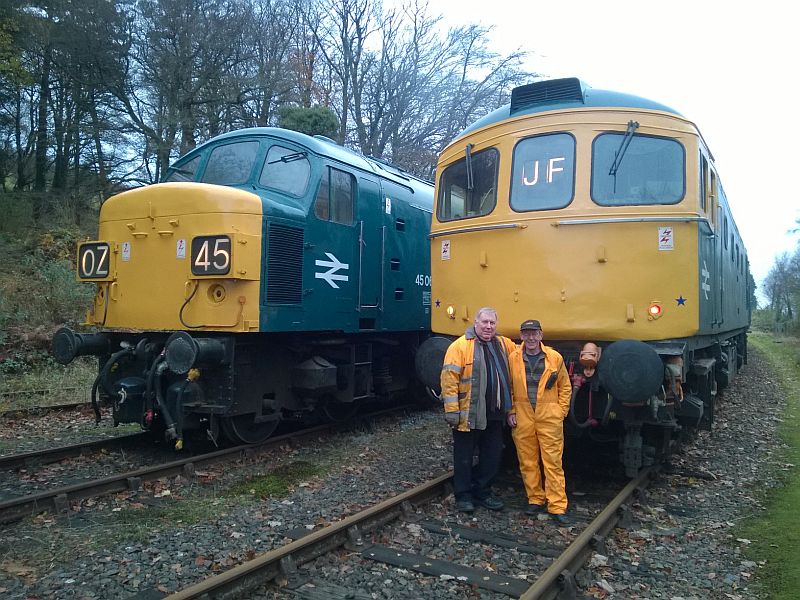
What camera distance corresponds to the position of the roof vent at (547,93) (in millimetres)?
6020

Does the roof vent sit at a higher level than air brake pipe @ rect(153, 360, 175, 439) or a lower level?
higher

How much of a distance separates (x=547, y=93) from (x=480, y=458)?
11.5 feet

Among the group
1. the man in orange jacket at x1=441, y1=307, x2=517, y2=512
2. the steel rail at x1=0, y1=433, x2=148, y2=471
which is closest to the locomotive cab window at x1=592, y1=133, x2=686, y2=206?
the man in orange jacket at x1=441, y1=307, x2=517, y2=512

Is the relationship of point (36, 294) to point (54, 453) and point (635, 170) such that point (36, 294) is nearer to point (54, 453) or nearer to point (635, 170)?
point (54, 453)

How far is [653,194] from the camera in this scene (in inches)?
Answer: 224

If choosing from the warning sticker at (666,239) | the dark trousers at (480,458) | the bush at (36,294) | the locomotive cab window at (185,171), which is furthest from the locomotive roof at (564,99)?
the bush at (36,294)

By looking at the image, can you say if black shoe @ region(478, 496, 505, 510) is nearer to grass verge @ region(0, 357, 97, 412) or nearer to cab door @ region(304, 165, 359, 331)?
cab door @ region(304, 165, 359, 331)

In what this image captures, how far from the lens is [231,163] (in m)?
7.83

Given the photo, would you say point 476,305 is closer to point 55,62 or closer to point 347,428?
point 347,428

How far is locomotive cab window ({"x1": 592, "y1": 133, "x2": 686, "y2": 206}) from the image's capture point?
567 cm

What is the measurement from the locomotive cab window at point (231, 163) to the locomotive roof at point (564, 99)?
119 inches

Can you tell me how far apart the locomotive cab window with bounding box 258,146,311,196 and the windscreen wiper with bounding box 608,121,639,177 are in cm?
351

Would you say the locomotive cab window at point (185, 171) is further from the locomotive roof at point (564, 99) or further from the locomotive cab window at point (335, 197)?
the locomotive roof at point (564, 99)

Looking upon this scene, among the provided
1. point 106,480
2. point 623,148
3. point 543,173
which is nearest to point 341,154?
point 543,173
